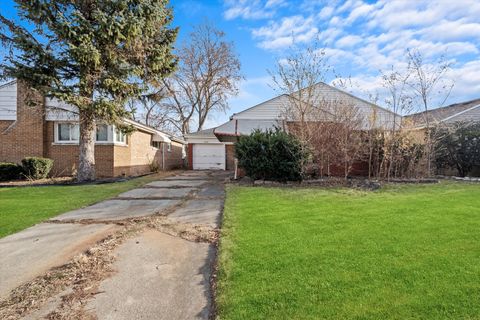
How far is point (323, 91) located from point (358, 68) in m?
2.06

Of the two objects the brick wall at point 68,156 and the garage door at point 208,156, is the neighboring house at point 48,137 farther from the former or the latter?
the garage door at point 208,156

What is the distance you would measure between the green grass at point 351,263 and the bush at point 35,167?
35.2 feet

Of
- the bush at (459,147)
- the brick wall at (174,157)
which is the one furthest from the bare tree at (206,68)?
the bush at (459,147)

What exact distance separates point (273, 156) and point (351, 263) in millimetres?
7625

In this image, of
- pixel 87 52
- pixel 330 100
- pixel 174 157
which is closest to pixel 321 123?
pixel 330 100

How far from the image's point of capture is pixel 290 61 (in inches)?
482

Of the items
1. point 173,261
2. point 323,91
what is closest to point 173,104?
point 323,91

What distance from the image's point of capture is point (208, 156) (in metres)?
23.9

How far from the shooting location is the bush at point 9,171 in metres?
12.7

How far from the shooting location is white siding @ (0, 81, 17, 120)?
14586 millimetres

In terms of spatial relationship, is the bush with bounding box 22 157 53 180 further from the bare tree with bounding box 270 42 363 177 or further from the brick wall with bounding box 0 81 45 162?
the bare tree with bounding box 270 42 363 177

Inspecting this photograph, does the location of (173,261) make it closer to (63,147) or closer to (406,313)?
(406,313)

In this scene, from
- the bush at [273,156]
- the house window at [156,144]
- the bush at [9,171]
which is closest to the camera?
the bush at [273,156]

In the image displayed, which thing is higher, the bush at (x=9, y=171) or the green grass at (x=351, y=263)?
the bush at (x=9, y=171)
